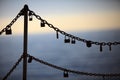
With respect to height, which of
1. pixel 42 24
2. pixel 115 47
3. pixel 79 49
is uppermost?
pixel 42 24

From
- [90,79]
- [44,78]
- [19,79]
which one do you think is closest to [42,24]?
[19,79]

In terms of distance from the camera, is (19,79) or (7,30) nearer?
(7,30)

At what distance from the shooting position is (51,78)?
5503 cm

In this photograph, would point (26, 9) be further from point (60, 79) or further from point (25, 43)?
point (60, 79)

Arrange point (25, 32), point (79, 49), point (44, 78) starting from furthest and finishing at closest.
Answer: point (79, 49), point (44, 78), point (25, 32)

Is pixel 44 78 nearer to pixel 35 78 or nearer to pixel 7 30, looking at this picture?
pixel 35 78

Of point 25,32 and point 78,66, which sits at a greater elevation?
point 25,32

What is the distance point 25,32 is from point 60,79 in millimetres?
47932

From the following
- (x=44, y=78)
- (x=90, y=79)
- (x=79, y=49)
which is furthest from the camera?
(x=79, y=49)

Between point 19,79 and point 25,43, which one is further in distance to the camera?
point 19,79

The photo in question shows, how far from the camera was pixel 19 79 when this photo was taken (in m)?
47.8

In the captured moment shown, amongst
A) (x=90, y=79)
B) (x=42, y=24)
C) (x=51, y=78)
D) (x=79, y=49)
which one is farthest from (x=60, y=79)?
(x=79, y=49)

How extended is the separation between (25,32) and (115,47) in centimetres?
6400

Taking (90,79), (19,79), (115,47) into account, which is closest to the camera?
(19,79)
